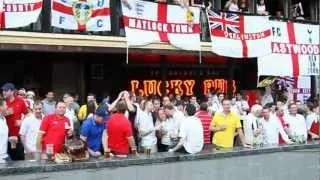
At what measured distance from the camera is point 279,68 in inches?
857

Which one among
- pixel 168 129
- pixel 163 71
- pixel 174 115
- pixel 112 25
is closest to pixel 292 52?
pixel 163 71

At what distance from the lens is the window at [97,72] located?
1994 cm

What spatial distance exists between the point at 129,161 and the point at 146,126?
357 centimetres

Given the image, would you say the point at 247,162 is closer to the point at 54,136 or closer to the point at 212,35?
the point at 54,136

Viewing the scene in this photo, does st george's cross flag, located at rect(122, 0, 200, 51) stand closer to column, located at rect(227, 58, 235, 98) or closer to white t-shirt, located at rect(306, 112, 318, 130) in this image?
column, located at rect(227, 58, 235, 98)

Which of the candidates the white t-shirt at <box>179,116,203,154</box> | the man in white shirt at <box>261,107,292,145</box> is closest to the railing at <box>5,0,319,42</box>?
the man in white shirt at <box>261,107,292,145</box>

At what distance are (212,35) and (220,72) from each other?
3610 millimetres

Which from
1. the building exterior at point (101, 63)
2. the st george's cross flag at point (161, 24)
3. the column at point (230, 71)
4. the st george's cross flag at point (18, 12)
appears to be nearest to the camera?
the st george's cross flag at point (18, 12)

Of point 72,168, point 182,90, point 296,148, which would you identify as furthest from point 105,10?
point 72,168

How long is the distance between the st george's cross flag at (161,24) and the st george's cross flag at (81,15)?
608mm

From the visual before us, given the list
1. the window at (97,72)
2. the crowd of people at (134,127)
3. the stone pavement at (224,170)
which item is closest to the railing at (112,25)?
the window at (97,72)

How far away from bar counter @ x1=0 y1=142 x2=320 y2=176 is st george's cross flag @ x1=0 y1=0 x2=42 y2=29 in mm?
6035

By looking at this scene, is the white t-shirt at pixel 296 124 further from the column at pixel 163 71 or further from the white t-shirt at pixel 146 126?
the column at pixel 163 71

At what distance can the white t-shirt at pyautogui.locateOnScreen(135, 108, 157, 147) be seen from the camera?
12820 mm
